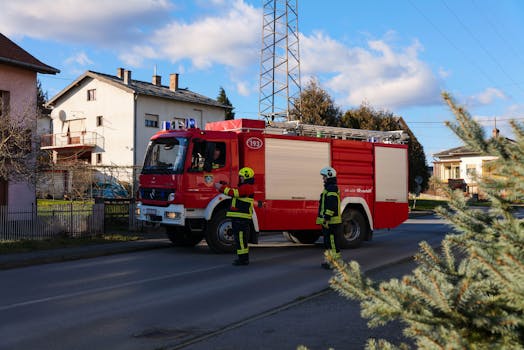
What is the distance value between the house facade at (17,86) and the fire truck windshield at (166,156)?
6032 mm

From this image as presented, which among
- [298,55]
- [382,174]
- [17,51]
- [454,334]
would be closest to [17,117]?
[17,51]

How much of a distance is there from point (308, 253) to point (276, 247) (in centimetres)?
166

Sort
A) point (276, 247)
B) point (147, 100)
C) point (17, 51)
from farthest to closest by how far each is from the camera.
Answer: point (147, 100) < point (17, 51) < point (276, 247)

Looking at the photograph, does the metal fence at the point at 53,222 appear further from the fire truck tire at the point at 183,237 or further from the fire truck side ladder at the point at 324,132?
the fire truck side ladder at the point at 324,132

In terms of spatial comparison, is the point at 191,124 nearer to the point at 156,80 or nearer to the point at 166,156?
the point at 166,156

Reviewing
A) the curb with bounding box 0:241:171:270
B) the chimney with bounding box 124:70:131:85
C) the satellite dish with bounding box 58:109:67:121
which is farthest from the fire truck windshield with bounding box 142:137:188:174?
the satellite dish with bounding box 58:109:67:121

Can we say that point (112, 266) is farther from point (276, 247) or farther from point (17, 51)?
point (17, 51)

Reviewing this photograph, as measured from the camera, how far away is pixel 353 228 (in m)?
14.1

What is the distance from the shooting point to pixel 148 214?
42.4 ft

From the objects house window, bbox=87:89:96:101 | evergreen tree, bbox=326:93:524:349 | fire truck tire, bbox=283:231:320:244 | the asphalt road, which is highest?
house window, bbox=87:89:96:101

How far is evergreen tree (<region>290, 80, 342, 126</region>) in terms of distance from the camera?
34.0 m

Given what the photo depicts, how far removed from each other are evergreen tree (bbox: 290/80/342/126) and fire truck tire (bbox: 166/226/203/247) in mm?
20620

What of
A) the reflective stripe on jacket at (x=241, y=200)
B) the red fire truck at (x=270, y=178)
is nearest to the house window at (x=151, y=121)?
the red fire truck at (x=270, y=178)

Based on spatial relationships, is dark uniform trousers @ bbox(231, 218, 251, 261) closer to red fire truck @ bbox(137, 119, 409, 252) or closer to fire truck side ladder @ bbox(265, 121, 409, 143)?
red fire truck @ bbox(137, 119, 409, 252)
